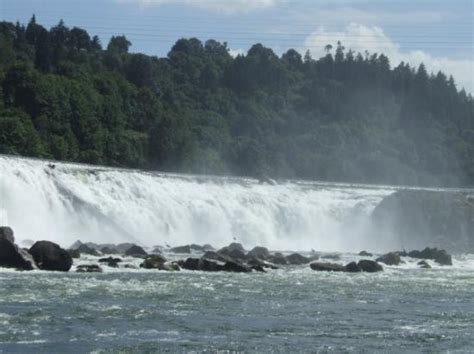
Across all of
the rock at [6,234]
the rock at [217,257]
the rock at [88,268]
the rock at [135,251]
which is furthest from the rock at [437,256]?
the rock at [6,234]

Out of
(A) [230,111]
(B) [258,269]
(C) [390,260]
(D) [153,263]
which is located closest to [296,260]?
(C) [390,260]

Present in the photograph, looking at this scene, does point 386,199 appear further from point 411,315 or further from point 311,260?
point 411,315

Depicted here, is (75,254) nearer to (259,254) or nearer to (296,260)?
(259,254)

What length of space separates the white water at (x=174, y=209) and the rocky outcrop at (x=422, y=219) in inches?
41.2

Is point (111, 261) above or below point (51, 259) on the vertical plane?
below

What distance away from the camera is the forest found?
81.9 meters

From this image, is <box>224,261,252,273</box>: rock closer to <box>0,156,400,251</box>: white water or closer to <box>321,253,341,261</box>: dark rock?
<box>321,253,341,261</box>: dark rock

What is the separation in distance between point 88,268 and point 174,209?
23.3m

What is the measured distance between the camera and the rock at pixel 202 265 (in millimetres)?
38500

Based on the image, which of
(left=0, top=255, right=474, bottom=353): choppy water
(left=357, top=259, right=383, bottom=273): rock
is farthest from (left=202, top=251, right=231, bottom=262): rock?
(left=357, top=259, right=383, bottom=273): rock

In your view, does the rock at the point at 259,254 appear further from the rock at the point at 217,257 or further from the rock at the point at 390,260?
the rock at the point at 390,260

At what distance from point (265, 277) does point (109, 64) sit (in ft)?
297

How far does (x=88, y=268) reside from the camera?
35.8 meters

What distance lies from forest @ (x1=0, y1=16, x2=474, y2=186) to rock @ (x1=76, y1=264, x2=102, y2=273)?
3554 centimetres
